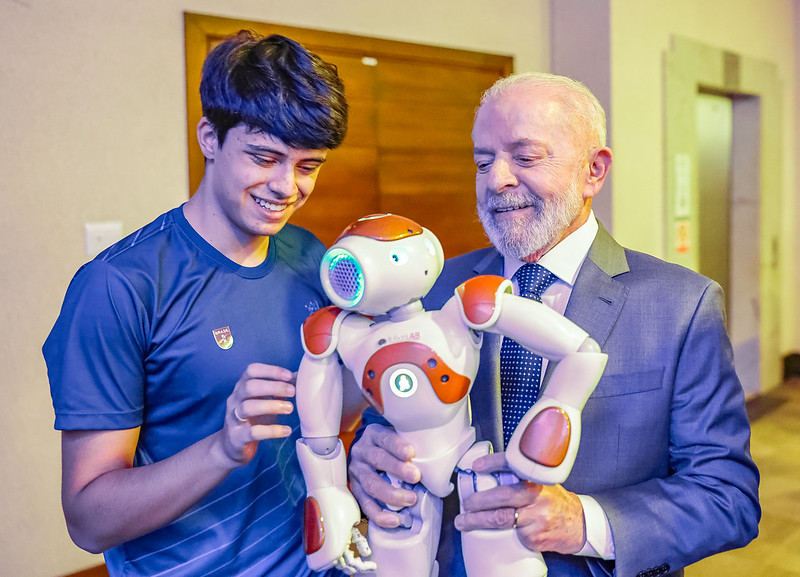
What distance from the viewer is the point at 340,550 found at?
1.18 m

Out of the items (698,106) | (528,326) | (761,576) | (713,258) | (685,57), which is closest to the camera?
(528,326)

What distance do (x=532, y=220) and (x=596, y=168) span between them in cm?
22

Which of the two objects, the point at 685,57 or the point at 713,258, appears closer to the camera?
the point at 685,57

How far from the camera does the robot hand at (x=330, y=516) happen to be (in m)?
1.19

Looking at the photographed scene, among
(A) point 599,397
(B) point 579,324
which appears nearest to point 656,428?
(A) point 599,397

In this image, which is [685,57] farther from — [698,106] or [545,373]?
[545,373]

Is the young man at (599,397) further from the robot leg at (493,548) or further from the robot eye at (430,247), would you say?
the robot eye at (430,247)

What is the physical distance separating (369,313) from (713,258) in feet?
16.4

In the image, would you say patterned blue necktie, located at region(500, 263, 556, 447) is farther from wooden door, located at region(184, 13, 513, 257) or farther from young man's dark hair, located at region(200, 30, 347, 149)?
wooden door, located at region(184, 13, 513, 257)

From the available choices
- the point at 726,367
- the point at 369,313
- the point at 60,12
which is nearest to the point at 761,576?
the point at 726,367

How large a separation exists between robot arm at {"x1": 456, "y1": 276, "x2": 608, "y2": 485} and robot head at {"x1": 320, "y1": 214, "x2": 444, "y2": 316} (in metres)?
0.08

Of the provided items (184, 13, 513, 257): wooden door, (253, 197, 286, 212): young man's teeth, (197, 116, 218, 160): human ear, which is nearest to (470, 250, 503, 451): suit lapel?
(253, 197, 286, 212): young man's teeth

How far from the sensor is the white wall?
2.49 meters

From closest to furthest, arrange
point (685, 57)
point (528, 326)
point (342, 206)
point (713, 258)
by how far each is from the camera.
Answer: point (528, 326), point (342, 206), point (685, 57), point (713, 258)
